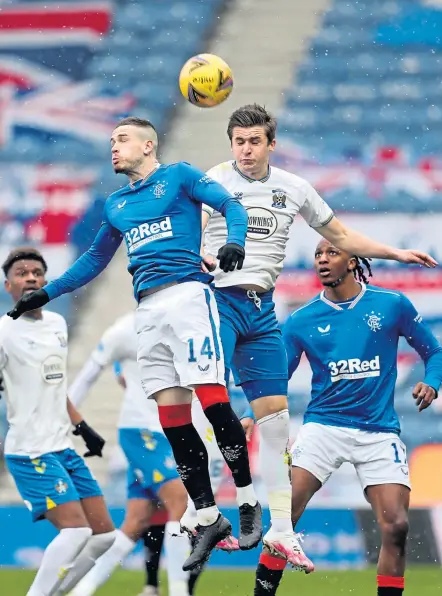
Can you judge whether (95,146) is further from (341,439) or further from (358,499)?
(341,439)

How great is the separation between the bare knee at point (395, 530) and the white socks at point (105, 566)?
6.99ft

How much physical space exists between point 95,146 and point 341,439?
26.1 ft

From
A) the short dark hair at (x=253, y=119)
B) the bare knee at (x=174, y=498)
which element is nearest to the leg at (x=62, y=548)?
the bare knee at (x=174, y=498)

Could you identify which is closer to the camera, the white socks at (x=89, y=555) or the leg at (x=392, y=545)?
the leg at (x=392, y=545)

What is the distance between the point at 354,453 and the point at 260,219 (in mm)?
1564

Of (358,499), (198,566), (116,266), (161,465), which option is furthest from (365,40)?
(198,566)

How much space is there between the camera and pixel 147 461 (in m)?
8.74

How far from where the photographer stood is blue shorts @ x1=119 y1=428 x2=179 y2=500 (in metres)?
8.71

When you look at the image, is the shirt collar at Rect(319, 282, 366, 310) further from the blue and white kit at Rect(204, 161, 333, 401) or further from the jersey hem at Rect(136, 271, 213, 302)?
the jersey hem at Rect(136, 271, 213, 302)

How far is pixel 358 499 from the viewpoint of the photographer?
11.2m

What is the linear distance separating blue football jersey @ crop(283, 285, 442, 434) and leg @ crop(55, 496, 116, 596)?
5.04 ft

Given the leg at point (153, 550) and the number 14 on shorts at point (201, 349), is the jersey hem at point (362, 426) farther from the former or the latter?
the leg at point (153, 550)

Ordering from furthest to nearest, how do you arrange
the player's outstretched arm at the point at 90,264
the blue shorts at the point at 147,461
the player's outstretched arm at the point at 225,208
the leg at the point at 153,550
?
the leg at the point at 153,550 → the blue shorts at the point at 147,461 → the player's outstretched arm at the point at 90,264 → the player's outstretched arm at the point at 225,208

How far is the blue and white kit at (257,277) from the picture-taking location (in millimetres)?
6582
